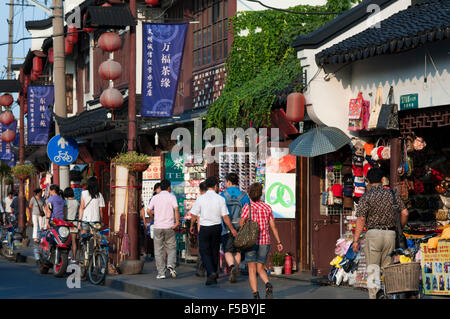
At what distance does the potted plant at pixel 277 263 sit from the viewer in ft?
58.9

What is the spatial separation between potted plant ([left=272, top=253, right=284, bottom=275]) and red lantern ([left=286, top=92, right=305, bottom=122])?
3.28 meters

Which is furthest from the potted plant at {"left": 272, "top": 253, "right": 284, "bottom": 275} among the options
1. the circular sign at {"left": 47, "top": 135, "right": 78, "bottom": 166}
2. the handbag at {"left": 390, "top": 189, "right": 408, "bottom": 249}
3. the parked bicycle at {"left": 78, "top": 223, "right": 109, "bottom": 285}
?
the circular sign at {"left": 47, "top": 135, "right": 78, "bottom": 166}

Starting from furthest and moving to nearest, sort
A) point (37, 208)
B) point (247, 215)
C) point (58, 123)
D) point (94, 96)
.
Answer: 1. point (94, 96)
2. point (37, 208)
3. point (58, 123)
4. point (247, 215)

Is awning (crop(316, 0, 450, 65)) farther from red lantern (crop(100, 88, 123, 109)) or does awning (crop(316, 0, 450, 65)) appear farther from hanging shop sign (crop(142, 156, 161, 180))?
hanging shop sign (crop(142, 156, 161, 180))

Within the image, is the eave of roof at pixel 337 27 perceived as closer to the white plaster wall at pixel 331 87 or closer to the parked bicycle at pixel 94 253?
the white plaster wall at pixel 331 87

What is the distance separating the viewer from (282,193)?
60.0ft

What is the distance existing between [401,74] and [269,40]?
5736mm

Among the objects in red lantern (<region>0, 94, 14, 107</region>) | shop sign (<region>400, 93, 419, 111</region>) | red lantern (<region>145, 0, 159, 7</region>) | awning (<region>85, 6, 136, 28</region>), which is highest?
red lantern (<region>145, 0, 159, 7</region>)

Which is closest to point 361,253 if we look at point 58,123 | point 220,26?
point 220,26

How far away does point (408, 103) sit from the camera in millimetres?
14297

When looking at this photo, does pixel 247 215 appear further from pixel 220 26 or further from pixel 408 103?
pixel 220 26

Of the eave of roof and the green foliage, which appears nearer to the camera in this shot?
the eave of roof

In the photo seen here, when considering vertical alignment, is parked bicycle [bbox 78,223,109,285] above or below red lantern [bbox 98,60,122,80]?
below

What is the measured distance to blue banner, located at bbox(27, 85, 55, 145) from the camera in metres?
31.7
